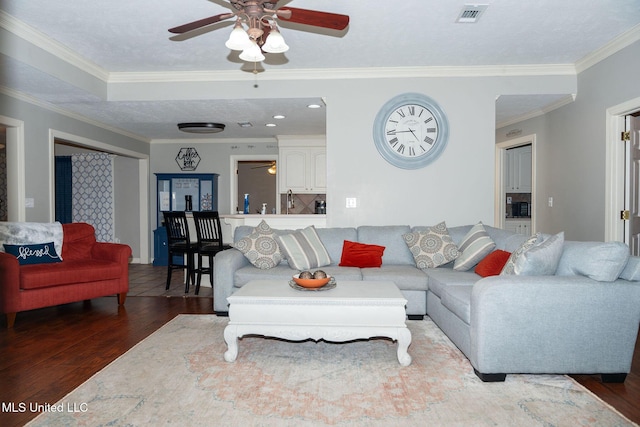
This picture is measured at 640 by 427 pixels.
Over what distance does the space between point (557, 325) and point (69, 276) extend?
13.7ft

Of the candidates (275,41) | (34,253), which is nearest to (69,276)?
(34,253)

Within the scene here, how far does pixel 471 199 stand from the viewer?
4973 millimetres

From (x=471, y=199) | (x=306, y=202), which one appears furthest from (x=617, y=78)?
(x=306, y=202)

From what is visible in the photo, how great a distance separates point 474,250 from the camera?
3932 mm

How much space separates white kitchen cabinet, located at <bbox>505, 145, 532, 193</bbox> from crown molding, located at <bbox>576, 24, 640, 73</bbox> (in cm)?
274

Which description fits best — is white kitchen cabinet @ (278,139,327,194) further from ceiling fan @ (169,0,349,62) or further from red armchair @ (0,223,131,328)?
ceiling fan @ (169,0,349,62)

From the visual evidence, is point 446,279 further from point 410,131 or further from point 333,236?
point 410,131

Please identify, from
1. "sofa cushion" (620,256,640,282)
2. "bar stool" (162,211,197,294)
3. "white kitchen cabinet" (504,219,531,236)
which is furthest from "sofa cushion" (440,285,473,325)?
"white kitchen cabinet" (504,219,531,236)

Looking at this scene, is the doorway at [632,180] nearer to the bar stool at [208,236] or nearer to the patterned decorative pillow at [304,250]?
the patterned decorative pillow at [304,250]

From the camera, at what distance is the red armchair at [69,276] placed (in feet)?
12.5

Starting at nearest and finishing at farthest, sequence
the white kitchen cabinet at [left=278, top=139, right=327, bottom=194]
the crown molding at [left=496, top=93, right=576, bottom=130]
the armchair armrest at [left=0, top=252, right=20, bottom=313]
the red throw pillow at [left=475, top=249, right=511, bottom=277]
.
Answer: the red throw pillow at [left=475, top=249, right=511, bottom=277], the armchair armrest at [left=0, top=252, right=20, bottom=313], the crown molding at [left=496, top=93, right=576, bottom=130], the white kitchen cabinet at [left=278, top=139, right=327, bottom=194]

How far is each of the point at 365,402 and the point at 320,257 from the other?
2088 millimetres

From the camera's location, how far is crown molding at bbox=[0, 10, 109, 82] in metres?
3.53

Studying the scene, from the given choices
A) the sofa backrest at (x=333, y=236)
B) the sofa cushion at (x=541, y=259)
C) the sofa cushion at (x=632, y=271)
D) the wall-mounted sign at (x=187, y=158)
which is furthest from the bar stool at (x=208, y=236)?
the sofa cushion at (x=632, y=271)
